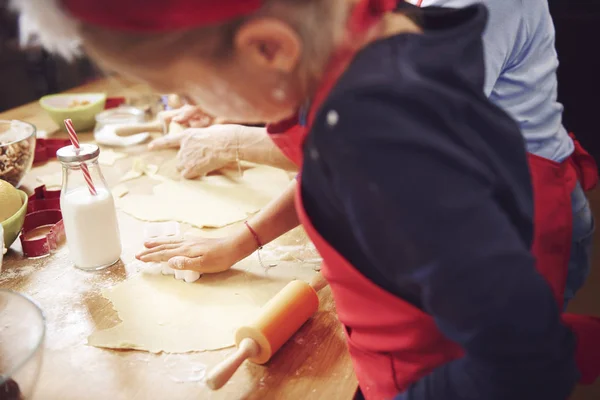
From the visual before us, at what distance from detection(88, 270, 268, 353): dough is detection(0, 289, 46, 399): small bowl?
11 cm

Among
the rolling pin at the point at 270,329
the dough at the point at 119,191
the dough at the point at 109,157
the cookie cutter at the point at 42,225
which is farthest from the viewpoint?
the dough at the point at 109,157

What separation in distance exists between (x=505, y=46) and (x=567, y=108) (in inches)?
73.2

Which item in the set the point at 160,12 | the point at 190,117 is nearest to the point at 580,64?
the point at 190,117

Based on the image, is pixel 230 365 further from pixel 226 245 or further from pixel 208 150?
pixel 208 150

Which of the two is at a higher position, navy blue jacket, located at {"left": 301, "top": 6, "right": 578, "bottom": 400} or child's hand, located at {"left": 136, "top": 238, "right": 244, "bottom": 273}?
navy blue jacket, located at {"left": 301, "top": 6, "right": 578, "bottom": 400}

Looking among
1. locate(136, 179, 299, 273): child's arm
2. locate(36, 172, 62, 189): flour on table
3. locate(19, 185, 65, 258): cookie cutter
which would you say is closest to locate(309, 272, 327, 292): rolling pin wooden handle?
locate(136, 179, 299, 273): child's arm

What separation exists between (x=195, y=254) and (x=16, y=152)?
23.9 inches

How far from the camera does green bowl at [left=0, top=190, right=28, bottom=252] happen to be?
3.39 ft

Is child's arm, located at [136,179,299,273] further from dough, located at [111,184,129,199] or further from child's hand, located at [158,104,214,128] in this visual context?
child's hand, located at [158,104,214,128]

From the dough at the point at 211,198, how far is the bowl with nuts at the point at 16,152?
271 mm

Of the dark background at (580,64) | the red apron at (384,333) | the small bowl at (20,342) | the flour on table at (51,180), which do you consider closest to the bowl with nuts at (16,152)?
the flour on table at (51,180)

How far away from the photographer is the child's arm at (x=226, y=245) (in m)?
0.97

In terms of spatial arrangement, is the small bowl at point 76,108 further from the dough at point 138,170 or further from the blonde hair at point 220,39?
the blonde hair at point 220,39

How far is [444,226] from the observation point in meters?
0.43
